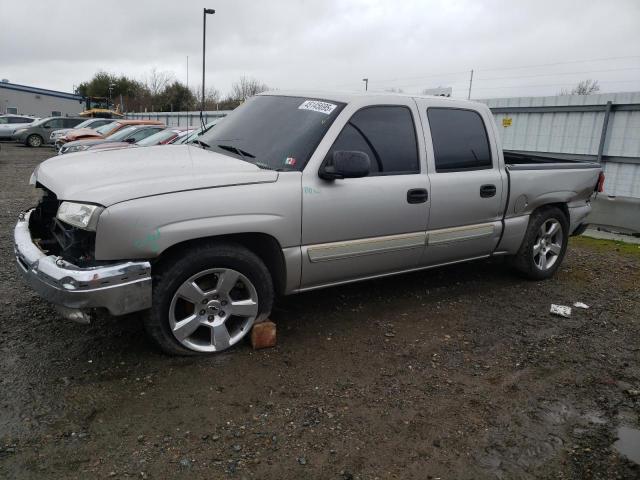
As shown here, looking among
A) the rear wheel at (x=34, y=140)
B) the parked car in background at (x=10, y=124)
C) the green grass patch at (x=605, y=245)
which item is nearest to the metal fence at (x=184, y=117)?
the rear wheel at (x=34, y=140)

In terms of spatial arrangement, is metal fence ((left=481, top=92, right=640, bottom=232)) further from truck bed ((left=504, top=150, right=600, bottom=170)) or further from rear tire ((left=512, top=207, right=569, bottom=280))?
rear tire ((left=512, top=207, right=569, bottom=280))

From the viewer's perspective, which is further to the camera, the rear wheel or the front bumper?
the rear wheel

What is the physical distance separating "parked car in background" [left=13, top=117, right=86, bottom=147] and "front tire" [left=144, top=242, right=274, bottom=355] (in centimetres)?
2698

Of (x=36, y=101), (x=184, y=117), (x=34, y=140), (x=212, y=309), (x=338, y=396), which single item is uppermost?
(x=36, y=101)

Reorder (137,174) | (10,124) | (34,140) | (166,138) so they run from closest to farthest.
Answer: (137,174) < (166,138) < (34,140) < (10,124)

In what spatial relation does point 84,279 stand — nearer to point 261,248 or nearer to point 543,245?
point 261,248

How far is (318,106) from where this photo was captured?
4.07 meters

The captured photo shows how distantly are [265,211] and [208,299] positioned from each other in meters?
0.70

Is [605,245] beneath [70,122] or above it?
beneath

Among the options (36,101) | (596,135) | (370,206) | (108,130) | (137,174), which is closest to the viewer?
(137,174)

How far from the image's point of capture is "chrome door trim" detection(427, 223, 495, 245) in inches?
174

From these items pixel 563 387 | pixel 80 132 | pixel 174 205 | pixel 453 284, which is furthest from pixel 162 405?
pixel 80 132

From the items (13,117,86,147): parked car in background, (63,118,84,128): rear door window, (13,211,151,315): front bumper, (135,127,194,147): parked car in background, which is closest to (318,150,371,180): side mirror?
(13,211,151,315): front bumper

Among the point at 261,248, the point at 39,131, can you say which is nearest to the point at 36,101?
the point at 39,131
